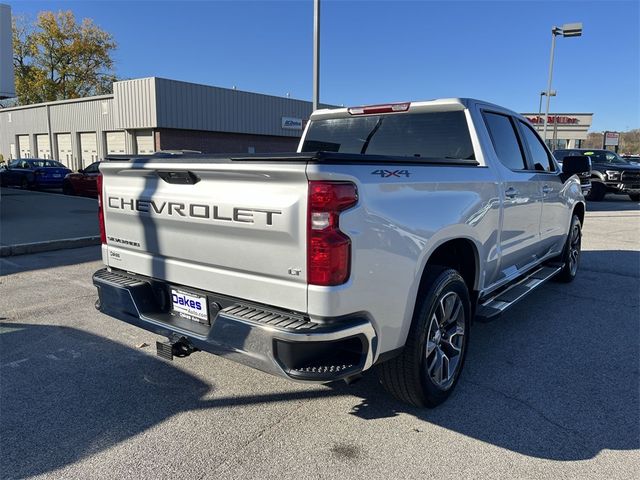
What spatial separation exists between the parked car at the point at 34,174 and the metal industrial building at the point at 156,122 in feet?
18.4

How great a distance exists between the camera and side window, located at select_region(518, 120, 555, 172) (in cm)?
508

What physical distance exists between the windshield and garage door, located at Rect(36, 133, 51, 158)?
123 ft

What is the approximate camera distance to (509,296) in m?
4.46

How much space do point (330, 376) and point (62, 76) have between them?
2132 inches

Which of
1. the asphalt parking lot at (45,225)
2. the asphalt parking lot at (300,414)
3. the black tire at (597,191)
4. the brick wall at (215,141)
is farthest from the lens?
the brick wall at (215,141)

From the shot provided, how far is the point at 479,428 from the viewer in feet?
10.2

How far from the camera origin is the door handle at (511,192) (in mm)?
4123

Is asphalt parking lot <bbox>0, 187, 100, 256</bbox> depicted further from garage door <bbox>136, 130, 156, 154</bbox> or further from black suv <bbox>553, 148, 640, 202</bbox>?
black suv <bbox>553, 148, 640, 202</bbox>

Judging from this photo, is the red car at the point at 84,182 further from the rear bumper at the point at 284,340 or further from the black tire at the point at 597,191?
the black tire at the point at 597,191

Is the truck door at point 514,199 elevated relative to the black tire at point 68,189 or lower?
elevated

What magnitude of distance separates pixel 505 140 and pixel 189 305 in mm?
3173

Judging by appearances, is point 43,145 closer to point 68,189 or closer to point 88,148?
point 88,148

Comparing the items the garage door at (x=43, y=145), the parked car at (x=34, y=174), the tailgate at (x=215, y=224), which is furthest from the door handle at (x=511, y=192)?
the garage door at (x=43, y=145)

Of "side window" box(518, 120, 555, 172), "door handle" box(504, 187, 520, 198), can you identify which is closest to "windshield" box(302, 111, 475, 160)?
"door handle" box(504, 187, 520, 198)
